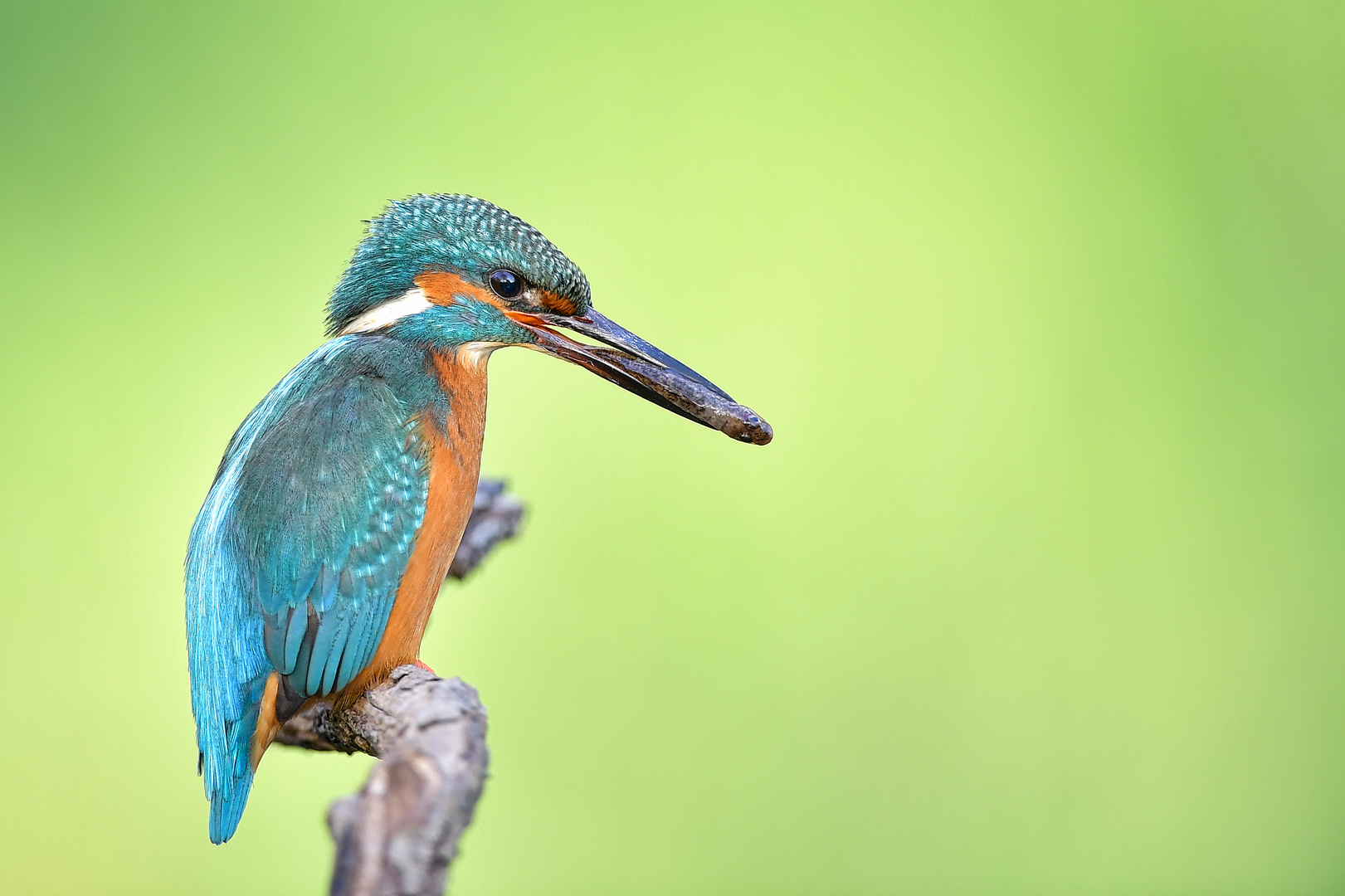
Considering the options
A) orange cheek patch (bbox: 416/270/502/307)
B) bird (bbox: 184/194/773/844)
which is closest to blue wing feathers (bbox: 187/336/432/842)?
bird (bbox: 184/194/773/844)

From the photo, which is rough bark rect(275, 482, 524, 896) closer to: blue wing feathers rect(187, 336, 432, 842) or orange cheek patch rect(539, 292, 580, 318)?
blue wing feathers rect(187, 336, 432, 842)

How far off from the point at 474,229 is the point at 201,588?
47 centimetres

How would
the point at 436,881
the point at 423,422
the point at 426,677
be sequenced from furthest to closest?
1. the point at 423,422
2. the point at 426,677
3. the point at 436,881

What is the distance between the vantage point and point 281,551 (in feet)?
3.49

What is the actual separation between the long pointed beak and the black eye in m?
0.02

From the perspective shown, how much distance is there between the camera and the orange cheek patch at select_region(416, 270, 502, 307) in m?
1.18

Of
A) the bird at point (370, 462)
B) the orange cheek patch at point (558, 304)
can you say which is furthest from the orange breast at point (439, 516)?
the orange cheek patch at point (558, 304)

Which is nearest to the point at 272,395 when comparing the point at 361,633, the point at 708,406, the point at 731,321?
the point at 361,633

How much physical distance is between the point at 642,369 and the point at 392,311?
0.94 feet

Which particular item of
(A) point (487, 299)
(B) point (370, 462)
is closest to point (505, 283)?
(A) point (487, 299)

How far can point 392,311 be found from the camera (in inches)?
47.4

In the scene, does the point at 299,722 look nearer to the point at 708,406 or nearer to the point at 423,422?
the point at 423,422

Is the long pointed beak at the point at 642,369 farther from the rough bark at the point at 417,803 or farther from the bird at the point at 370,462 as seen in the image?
the rough bark at the point at 417,803

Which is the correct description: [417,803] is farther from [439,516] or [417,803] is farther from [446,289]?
[446,289]
